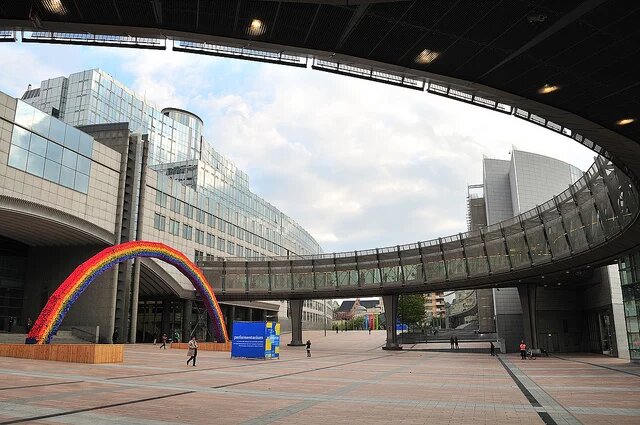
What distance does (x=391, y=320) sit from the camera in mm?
56344

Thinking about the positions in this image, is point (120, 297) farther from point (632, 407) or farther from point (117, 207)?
point (632, 407)

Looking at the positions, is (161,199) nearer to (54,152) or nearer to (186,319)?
(186,319)

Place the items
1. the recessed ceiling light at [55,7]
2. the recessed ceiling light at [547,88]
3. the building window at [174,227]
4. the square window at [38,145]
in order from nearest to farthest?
the recessed ceiling light at [55,7], the recessed ceiling light at [547,88], the square window at [38,145], the building window at [174,227]

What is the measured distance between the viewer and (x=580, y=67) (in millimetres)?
11883

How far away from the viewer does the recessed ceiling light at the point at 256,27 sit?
11109mm

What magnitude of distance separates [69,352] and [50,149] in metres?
22.1

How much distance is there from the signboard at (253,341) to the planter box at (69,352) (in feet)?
31.3

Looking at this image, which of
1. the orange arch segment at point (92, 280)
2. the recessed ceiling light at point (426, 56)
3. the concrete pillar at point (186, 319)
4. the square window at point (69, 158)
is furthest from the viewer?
the concrete pillar at point (186, 319)

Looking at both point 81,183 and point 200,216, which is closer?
point 81,183

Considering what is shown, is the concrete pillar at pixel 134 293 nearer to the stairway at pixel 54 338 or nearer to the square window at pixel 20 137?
the stairway at pixel 54 338

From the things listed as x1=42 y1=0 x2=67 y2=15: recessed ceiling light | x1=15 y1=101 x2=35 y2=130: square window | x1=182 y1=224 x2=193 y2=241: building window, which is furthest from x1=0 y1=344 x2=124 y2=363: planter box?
x1=182 y1=224 x2=193 y2=241: building window

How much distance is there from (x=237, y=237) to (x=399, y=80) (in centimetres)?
7319

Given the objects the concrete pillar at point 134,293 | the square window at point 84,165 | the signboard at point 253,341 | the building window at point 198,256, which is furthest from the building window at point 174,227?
the signboard at point 253,341

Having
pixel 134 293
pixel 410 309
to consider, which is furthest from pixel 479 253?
pixel 410 309
